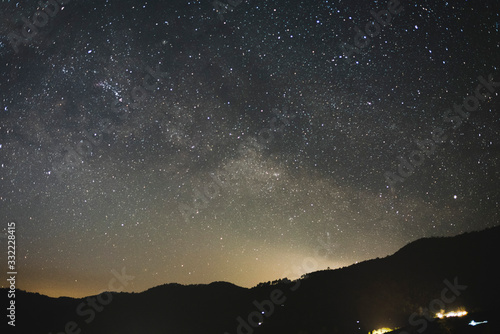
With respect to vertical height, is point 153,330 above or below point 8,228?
below

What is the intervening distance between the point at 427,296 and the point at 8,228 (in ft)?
86.6

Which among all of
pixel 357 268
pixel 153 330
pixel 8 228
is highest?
pixel 8 228

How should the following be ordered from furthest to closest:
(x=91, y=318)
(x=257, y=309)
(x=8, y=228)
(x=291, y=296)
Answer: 1. (x=91, y=318)
2. (x=257, y=309)
3. (x=291, y=296)
4. (x=8, y=228)

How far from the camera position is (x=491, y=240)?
25.0 meters

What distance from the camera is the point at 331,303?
25.5 meters

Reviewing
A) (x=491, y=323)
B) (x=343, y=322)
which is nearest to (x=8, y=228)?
(x=491, y=323)

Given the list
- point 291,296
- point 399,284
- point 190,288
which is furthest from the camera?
point 190,288

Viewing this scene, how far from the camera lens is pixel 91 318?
40.5 meters

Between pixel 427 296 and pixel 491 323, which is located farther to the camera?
pixel 427 296

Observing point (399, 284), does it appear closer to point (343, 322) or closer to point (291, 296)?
point (343, 322)

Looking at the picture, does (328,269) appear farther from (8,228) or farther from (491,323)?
(8,228)

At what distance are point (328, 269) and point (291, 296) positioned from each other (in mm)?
7155

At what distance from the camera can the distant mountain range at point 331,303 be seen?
18.6 meters

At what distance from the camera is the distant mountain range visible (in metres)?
18.6
